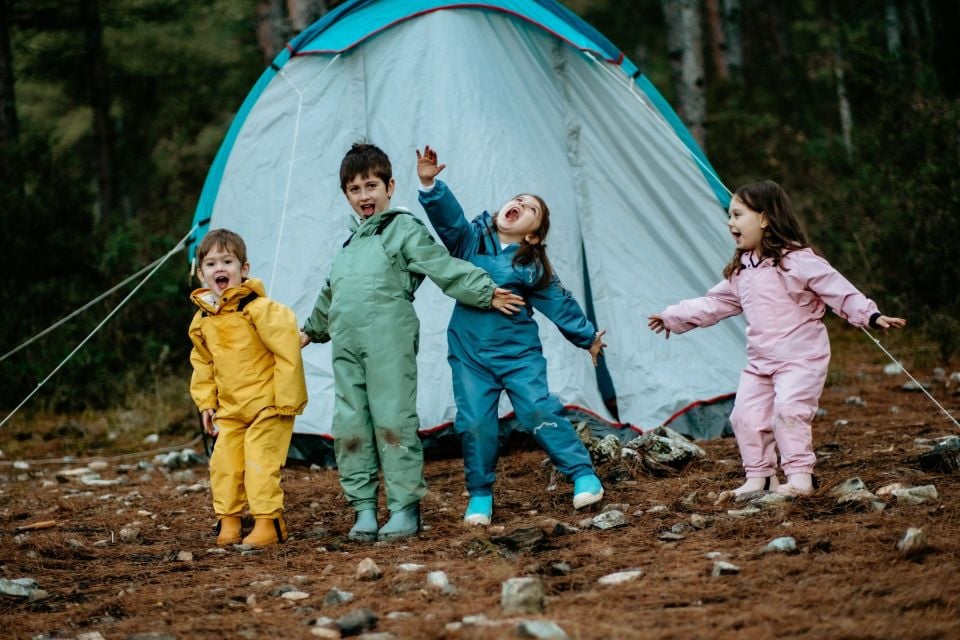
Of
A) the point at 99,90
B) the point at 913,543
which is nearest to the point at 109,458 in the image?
the point at 913,543

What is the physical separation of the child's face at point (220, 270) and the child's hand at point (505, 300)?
1.11 metres

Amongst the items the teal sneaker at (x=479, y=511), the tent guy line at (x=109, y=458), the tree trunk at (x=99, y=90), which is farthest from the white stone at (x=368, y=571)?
the tree trunk at (x=99, y=90)

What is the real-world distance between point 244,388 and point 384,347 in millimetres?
621

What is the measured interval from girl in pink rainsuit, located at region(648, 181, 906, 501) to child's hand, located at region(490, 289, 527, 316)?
1.02 m

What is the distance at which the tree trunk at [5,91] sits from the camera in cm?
1084

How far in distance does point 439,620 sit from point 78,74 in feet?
48.0

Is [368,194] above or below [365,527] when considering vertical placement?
above

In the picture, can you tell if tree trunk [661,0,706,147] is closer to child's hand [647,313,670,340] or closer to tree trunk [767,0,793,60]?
child's hand [647,313,670,340]

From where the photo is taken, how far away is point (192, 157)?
17812 mm

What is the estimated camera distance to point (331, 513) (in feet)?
15.1

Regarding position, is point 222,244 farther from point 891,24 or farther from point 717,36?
point 717,36

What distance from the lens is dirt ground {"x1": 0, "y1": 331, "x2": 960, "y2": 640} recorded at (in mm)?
2615

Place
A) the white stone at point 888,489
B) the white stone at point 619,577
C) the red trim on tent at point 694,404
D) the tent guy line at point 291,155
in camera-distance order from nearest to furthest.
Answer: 1. the white stone at point 619,577
2. the white stone at point 888,489
3. the red trim on tent at point 694,404
4. the tent guy line at point 291,155

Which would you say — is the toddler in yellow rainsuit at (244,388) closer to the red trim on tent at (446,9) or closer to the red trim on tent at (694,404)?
the red trim on tent at (446,9)
